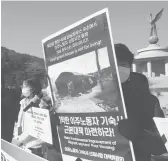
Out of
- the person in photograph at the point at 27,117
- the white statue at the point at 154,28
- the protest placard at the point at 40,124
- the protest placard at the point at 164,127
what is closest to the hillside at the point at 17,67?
the person in photograph at the point at 27,117

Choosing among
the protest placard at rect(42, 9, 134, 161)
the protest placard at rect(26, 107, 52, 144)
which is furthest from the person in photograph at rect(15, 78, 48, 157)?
the protest placard at rect(42, 9, 134, 161)

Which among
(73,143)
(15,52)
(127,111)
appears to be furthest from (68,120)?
(15,52)

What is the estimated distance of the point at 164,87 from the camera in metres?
1.33

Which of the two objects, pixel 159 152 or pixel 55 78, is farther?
pixel 55 78

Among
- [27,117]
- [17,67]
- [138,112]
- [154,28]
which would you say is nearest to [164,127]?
[138,112]

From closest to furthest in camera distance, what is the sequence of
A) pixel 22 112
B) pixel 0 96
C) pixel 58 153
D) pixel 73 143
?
pixel 73 143 → pixel 58 153 → pixel 22 112 → pixel 0 96

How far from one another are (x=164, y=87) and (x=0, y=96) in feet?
6.00

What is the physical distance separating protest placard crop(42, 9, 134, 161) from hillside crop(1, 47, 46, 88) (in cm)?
33

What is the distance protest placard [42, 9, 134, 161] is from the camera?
4.54 ft

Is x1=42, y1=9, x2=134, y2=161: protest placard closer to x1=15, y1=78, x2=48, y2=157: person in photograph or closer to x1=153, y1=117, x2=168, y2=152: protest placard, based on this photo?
x1=153, y1=117, x2=168, y2=152: protest placard

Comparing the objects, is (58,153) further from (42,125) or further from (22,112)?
(22,112)

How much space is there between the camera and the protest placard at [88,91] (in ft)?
4.54

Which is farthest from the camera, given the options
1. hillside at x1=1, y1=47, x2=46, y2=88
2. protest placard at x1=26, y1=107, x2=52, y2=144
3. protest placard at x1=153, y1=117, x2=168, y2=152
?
hillside at x1=1, y1=47, x2=46, y2=88

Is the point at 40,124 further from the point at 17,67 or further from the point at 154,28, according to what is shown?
the point at 154,28
